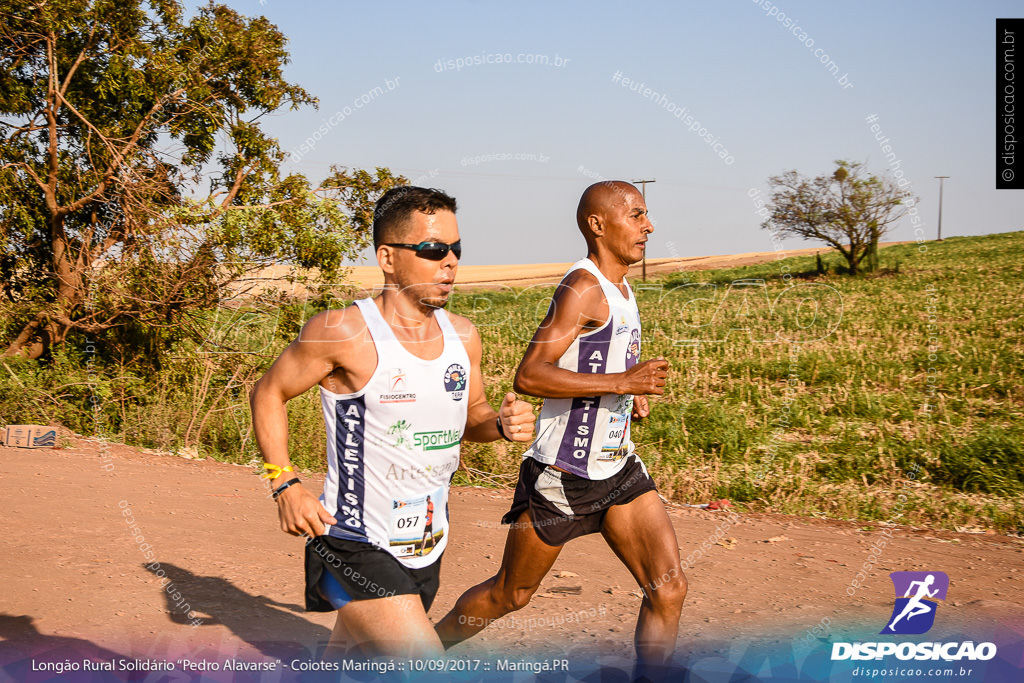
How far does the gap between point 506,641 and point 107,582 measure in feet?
8.19

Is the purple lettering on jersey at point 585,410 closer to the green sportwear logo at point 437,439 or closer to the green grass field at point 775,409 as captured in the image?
the green sportwear logo at point 437,439

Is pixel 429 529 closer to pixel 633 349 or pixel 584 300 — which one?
pixel 584 300

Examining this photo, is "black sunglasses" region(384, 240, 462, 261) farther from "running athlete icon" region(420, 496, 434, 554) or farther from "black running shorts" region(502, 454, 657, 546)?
"black running shorts" region(502, 454, 657, 546)

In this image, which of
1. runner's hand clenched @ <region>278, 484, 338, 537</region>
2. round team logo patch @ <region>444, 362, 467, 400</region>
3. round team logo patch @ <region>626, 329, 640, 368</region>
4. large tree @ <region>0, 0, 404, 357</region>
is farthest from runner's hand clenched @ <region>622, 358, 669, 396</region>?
large tree @ <region>0, 0, 404, 357</region>

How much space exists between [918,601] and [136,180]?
376 inches

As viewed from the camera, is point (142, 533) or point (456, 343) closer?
point (456, 343)

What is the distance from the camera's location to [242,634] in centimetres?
450

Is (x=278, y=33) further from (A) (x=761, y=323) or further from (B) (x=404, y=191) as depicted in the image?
(A) (x=761, y=323)

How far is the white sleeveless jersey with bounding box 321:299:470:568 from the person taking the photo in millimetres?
2850

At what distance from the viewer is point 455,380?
2996 millimetres

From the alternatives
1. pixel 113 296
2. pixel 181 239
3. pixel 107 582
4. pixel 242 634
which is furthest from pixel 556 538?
pixel 113 296

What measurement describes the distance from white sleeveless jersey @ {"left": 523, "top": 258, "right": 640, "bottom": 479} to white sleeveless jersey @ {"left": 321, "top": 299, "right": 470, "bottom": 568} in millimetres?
909

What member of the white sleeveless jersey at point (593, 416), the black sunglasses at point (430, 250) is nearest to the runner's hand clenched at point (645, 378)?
the white sleeveless jersey at point (593, 416)

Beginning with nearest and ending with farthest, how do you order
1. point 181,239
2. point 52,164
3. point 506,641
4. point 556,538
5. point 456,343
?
point 456,343 → point 556,538 → point 506,641 → point 181,239 → point 52,164
